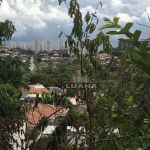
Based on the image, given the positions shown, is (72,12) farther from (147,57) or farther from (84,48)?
(147,57)

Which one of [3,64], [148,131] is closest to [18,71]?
[3,64]

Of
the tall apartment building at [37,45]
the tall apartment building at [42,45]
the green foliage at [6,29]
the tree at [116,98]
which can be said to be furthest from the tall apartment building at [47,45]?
the tree at [116,98]

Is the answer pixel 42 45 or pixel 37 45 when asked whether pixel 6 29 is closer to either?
pixel 37 45

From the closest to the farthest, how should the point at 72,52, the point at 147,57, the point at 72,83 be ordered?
the point at 147,57
the point at 72,83
the point at 72,52

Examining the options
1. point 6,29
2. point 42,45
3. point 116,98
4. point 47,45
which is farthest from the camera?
point 42,45

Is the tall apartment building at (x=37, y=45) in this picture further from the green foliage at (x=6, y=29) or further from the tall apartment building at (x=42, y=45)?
the green foliage at (x=6, y=29)

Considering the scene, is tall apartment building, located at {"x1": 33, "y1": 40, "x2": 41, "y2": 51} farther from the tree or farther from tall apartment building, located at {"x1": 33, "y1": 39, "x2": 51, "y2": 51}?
the tree

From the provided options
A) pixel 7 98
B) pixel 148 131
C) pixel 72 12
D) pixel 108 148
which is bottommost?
pixel 7 98

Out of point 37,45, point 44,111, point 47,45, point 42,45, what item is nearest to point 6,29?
point 44,111

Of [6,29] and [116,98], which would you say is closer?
[116,98]

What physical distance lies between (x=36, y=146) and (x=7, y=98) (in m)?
3.59

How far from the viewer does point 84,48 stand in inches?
81.1

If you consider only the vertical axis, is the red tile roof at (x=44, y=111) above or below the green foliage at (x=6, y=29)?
below

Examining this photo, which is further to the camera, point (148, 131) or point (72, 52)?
point (72, 52)
